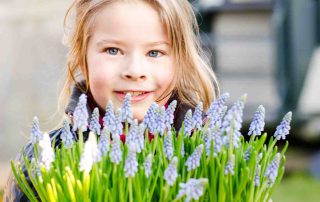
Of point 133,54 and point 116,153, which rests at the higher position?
point 133,54

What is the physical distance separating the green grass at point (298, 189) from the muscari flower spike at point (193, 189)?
4961 millimetres

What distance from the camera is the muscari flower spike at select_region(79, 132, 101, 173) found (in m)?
1.59

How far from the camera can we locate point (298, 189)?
703 cm

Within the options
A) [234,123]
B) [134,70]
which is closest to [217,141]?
[234,123]

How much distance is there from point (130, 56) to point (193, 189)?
2.09 ft

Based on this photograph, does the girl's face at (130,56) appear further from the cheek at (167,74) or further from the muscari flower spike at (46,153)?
the muscari flower spike at (46,153)

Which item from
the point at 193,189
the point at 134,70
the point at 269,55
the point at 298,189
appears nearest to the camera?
the point at 193,189

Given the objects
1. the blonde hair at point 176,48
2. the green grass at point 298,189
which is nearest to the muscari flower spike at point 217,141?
the blonde hair at point 176,48

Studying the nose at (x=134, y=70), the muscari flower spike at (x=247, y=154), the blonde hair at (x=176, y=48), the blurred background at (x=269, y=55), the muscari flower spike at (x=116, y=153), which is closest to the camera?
the muscari flower spike at (x=116, y=153)

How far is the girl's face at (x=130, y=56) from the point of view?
210 centimetres

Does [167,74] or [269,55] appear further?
[269,55]

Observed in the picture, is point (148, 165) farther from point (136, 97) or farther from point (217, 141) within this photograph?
point (136, 97)

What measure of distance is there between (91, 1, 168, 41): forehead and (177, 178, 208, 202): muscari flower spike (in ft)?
2.04

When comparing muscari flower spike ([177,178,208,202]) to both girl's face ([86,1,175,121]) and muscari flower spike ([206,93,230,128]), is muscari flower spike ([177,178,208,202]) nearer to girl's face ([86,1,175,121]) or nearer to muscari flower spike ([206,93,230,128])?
muscari flower spike ([206,93,230,128])
